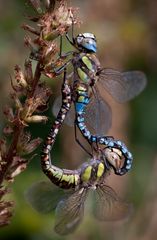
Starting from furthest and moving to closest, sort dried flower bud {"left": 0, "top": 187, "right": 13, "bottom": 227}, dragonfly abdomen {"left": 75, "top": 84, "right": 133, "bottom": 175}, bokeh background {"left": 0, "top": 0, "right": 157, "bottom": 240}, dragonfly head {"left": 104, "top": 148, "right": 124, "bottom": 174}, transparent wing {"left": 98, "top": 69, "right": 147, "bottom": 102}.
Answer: bokeh background {"left": 0, "top": 0, "right": 157, "bottom": 240}, transparent wing {"left": 98, "top": 69, "right": 147, "bottom": 102}, dragonfly head {"left": 104, "top": 148, "right": 124, "bottom": 174}, dragonfly abdomen {"left": 75, "top": 84, "right": 133, "bottom": 175}, dried flower bud {"left": 0, "top": 187, "right": 13, "bottom": 227}

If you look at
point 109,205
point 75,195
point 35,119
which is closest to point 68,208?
point 75,195

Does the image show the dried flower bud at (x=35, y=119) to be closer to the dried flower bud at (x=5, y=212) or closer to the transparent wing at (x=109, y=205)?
the dried flower bud at (x=5, y=212)

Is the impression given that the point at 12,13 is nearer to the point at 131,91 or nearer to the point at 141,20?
the point at 141,20

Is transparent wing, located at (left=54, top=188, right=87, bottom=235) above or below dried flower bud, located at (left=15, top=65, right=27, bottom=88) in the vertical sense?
below

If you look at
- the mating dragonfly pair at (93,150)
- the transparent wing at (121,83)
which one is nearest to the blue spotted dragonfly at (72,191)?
the mating dragonfly pair at (93,150)

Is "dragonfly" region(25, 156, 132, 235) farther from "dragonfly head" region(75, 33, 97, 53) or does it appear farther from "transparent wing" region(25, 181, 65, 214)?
"dragonfly head" region(75, 33, 97, 53)

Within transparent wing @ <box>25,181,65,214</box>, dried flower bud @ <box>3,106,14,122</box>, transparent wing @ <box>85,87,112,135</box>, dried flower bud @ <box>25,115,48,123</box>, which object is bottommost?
transparent wing @ <box>25,181,65,214</box>

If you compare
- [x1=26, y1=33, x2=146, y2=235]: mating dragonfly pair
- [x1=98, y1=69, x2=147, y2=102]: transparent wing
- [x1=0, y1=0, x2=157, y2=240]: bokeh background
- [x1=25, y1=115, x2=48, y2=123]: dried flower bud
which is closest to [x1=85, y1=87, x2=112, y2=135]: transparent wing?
[x1=26, y1=33, x2=146, y2=235]: mating dragonfly pair

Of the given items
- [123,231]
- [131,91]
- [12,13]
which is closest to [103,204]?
[131,91]
